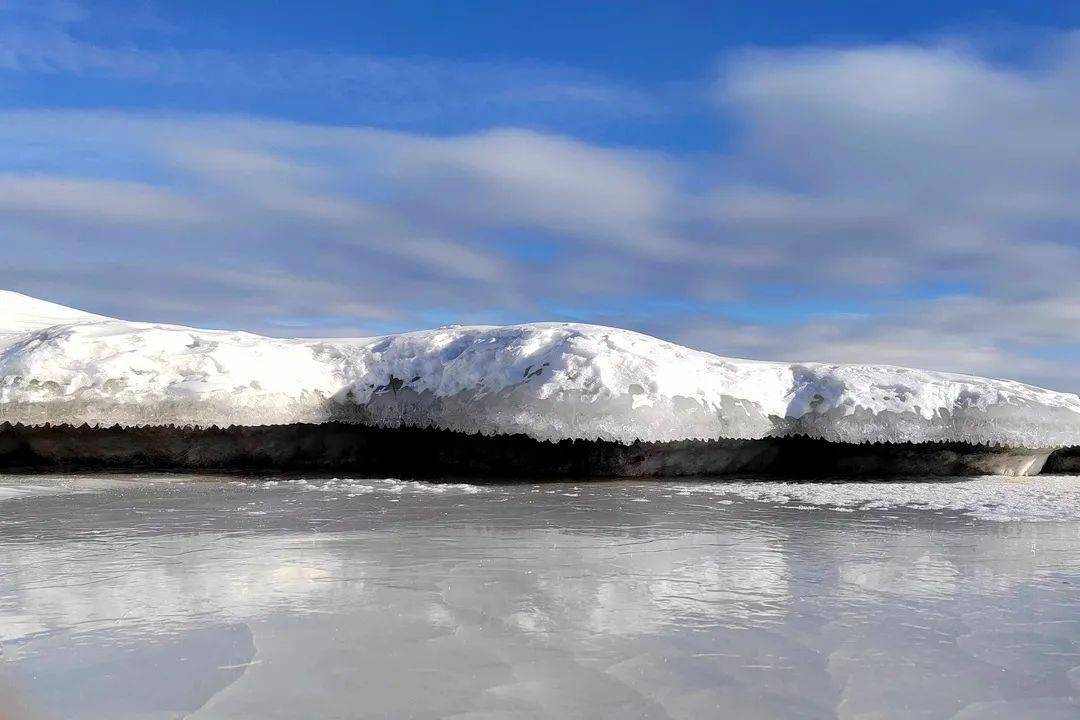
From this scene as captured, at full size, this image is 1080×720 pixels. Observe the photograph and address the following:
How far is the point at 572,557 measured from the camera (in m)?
3.54

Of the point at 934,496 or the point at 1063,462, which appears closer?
the point at 934,496

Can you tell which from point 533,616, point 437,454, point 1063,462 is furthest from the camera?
point 1063,462

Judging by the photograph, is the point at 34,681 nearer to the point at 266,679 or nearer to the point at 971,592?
the point at 266,679

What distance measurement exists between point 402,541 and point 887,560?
6.42ft

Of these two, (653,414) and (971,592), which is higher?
(653,414)

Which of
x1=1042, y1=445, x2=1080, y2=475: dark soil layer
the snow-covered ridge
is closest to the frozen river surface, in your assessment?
the snow-covered ridge

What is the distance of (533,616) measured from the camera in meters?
2.57

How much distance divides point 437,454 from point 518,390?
4.18 ft

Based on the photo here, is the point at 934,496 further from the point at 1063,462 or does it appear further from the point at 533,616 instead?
the point at 533,616

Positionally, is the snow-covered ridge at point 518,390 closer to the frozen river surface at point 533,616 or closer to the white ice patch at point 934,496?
the white ice patch at point 934,496

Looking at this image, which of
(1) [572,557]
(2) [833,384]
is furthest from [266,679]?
(2) [833,384]

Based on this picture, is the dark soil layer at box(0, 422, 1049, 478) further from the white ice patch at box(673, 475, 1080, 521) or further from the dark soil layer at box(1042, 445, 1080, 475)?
the dark soil layer at box(1042, 445, 1080, 475)

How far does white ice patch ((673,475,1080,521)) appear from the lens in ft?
17.7

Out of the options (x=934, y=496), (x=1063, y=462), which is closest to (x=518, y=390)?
(x=934, y=496)
